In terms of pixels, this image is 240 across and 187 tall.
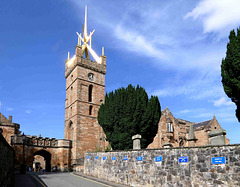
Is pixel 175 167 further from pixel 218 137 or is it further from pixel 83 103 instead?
pixel 83 103

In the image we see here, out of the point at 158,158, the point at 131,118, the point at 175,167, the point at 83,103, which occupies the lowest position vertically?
the point at 175,167

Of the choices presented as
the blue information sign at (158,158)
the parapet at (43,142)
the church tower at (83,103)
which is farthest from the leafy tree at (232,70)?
the parapet at (43,142)

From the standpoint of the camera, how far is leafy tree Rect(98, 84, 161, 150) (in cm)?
2221

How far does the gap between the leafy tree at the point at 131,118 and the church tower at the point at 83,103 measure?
38.2 ft

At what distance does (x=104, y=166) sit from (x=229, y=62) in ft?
39.7

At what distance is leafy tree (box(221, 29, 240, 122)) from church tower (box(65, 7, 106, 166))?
80.5ft

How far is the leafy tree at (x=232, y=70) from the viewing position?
12780 mm

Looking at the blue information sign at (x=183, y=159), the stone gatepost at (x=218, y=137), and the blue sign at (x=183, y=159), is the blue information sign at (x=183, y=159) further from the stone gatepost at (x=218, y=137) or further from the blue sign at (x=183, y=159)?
the stone gatepost at (x=218, y=137)

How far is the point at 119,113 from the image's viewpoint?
23406 millimetres

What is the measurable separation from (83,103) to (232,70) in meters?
27.1

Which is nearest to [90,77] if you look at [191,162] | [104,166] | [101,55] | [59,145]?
[101,55]

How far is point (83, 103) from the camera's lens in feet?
120

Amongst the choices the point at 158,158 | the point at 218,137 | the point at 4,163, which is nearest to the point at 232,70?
the point at 218,137

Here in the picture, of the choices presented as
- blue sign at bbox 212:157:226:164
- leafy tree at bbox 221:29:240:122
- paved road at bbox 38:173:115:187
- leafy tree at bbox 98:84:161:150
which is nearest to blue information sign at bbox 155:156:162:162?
blue sign at bbox 212:157:226:164
